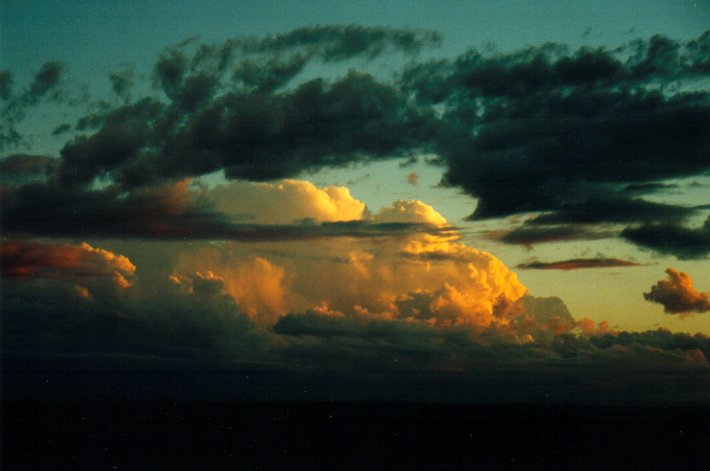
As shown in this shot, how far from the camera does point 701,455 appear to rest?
518 ft

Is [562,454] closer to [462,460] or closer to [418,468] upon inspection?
[462,460]

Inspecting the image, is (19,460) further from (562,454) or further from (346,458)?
(562,454)

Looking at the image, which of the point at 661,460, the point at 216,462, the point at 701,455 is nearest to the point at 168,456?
the point at 216,462

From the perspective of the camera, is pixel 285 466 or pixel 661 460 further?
pixel 661 460

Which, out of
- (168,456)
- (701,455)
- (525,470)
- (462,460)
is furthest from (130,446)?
(701,455)

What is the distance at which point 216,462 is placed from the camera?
120688 mm

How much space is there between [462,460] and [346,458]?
18.7 metres

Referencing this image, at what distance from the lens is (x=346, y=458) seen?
12950cm

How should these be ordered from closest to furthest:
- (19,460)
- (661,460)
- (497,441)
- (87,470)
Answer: (87,470) < (19,460) < (661,460) < (497,441)

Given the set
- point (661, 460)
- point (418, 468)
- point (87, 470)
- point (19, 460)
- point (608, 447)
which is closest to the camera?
point (87, 470)

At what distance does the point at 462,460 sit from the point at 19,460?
69.2 metres

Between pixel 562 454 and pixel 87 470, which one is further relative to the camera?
pixel 562 454

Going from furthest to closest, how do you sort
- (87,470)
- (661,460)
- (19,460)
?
1. (661,460)
2. (19,460)
3. (87,470)

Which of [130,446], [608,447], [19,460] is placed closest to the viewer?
[19,460]
